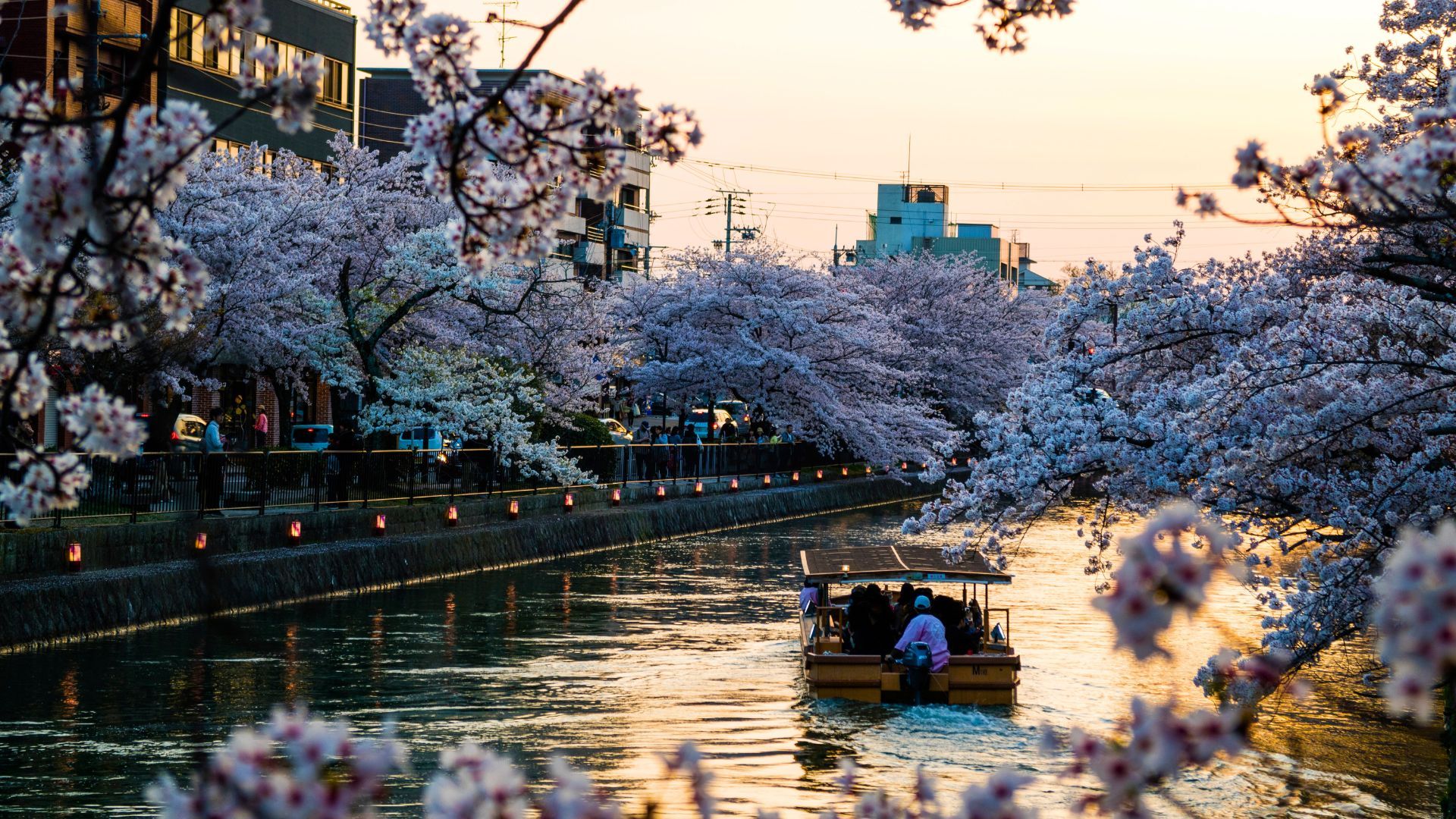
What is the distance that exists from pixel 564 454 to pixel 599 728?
19972 mm

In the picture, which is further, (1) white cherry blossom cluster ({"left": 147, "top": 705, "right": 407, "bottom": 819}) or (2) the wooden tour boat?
A: (2) the wooden tour boat

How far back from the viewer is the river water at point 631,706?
16.4 meters

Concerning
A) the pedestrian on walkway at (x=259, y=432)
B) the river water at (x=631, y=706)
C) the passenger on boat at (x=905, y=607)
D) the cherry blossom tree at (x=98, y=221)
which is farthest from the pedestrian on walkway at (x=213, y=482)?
the cherry blossom tree at (x=98, y=221)

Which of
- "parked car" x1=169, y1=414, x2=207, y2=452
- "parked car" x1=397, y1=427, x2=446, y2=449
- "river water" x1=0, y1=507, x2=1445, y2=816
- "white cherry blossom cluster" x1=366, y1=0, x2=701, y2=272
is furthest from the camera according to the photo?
"parked car" x1=397, y1=427, x2=446, y2=449

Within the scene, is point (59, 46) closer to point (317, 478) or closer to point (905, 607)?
point (317, 478)

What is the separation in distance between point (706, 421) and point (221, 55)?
3016 centimetres

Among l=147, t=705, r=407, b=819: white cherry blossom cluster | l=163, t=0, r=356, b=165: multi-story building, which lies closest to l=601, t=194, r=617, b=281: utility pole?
l=163, t=0, r=356, b=165: multi-story building

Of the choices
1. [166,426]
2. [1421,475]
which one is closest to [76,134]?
[1421,475]

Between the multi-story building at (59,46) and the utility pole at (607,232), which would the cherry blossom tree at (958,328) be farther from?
the multi-story building at (59,46)

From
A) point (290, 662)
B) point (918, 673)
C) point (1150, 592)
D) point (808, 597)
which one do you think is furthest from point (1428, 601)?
point (808, 597)

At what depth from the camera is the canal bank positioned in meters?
21.8

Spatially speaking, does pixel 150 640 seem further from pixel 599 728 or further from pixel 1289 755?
pixel 1289 755

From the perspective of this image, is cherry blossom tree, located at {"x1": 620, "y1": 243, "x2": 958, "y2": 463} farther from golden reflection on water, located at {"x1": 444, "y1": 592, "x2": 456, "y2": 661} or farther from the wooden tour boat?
the wooden tour boat

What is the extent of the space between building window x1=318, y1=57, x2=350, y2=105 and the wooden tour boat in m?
41.1
